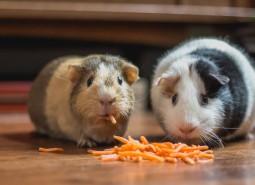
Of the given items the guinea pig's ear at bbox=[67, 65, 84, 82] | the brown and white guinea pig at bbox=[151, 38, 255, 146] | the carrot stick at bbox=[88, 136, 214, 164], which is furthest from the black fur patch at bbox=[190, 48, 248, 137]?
the guinea pig's ear at bbox=[67, 65, 84, 82]

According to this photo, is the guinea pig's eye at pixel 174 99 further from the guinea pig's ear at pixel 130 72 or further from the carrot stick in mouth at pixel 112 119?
the carrot stick in mouth at pixel 112 119

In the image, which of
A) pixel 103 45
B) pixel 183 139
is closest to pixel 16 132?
pixel 183 139

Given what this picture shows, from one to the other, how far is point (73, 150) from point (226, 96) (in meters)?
0.84

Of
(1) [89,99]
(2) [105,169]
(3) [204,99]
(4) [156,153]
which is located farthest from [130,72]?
(2) [105,169]

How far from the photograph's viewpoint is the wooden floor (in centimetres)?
170

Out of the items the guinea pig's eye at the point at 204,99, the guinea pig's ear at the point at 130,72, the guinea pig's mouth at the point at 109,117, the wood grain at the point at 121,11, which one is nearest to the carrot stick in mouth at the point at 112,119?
the guinea pig's mouth at the point at 109,117

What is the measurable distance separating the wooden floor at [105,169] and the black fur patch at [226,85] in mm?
163

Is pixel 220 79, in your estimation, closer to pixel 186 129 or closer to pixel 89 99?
pixel 186 129

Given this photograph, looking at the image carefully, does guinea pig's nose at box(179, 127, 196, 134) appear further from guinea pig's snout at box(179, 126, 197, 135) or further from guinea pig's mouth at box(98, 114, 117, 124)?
guinea pig's mouth at box(98, 114, 117, 124)

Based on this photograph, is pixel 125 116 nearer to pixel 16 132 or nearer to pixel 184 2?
pixel 16 132

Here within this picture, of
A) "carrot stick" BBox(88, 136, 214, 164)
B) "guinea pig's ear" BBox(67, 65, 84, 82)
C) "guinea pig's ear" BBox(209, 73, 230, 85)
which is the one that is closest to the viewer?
"carrot stick" BBox(88, 136, 214, 164)

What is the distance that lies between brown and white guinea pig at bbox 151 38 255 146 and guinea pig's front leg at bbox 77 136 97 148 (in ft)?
1.28

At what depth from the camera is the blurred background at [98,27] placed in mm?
4496

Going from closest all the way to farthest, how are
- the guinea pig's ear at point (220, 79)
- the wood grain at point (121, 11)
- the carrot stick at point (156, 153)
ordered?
the carrot stick at point (156, 153)
the guinea pig's ear at point (220, 79)
the wood grain at point (121, 11)
